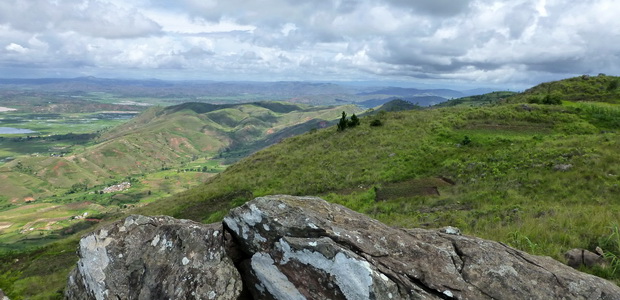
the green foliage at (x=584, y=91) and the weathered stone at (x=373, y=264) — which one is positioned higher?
the green foliage at (x=584, y=91)

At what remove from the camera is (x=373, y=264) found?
24.5 feet

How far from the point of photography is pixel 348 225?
29.9 ft

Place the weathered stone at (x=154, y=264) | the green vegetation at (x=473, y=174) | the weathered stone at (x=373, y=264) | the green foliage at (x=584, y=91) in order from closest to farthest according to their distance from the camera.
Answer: the weathered stone at (x=373, y=264)
the weathered stone at (x=154, y=264)
the green vegetation at (x=473, y=174)
the green foliage at (x=584, y=91)

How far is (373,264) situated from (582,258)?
804 cm

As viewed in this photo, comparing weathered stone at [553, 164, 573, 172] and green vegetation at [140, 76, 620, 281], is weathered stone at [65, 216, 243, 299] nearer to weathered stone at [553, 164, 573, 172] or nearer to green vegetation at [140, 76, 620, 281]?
green vegetation at [140, 76, 620, 281]

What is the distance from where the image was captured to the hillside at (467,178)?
1432 cm

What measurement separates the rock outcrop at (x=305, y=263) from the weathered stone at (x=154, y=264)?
0.03 metres

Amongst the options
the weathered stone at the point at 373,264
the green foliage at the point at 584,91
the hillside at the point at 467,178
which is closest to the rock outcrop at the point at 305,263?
the weathered stone at the point at 373,264

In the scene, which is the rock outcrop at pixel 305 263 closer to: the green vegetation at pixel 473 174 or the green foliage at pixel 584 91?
the green vegetation at pixel 473 174

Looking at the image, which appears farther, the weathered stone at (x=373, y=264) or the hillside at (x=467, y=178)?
the hillside at (x=467, y=178)

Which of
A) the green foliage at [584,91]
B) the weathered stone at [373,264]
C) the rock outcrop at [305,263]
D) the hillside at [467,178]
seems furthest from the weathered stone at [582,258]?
the green foliage at [584,91]

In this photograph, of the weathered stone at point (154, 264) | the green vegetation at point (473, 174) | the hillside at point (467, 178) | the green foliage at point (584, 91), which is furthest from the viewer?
the green foliage at point (584, 91)

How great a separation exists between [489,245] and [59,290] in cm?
2498

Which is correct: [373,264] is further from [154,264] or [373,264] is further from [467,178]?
[467,178]
